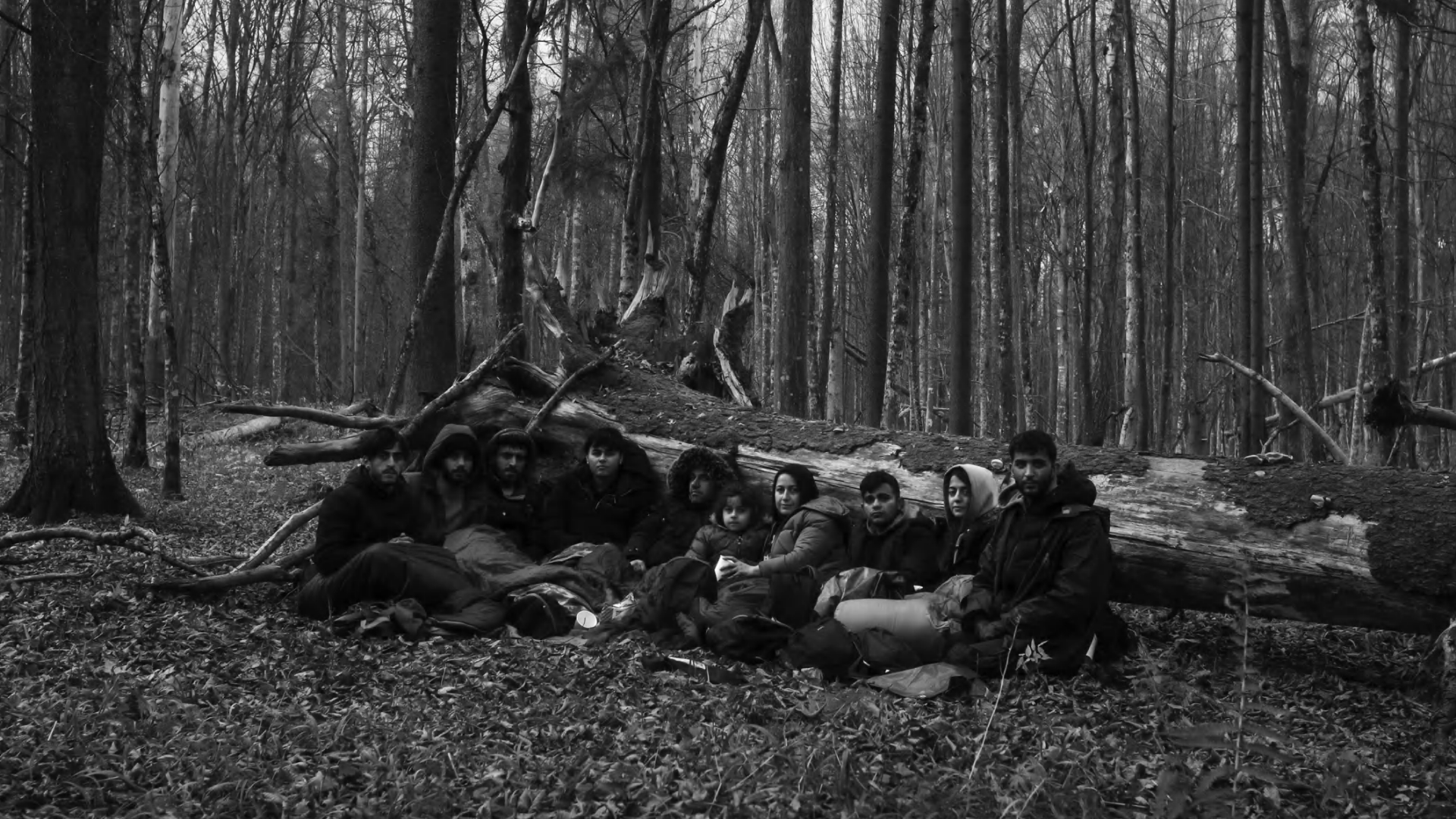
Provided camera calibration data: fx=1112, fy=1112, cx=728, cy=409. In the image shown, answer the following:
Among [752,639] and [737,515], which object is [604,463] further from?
[752,639]

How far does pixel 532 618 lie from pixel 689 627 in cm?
103

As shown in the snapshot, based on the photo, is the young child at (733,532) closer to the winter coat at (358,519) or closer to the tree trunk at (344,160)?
the winter coat at (358,519)

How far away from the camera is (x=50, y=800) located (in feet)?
11.3

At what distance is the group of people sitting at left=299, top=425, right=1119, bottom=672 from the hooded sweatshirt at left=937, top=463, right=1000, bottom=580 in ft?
0.03

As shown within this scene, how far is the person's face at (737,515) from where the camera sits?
738cm

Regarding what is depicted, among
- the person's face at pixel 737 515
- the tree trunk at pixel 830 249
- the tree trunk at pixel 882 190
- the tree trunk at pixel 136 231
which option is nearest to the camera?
the person's face at pixel 737 515

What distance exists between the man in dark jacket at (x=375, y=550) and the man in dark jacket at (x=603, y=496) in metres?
1.07

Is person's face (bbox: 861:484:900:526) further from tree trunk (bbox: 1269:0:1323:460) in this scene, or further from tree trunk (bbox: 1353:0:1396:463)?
tree trunk (bbox: 1269:0:1323:460)

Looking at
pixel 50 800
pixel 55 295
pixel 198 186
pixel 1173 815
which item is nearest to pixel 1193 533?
pixel 1173 815

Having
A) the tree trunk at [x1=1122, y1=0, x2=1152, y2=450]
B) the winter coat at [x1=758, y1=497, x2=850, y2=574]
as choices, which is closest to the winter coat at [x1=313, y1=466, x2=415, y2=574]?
the winter coat at [x1=758, y1=497, x2=850, y2=574]

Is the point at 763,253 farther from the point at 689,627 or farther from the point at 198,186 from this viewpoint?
the point at 689,627

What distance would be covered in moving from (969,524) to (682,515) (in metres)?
2.15

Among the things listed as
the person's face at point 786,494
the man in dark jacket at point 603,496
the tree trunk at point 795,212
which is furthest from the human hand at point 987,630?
the tree trunk at point 795,212

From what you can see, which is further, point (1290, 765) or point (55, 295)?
point (55, 295)
